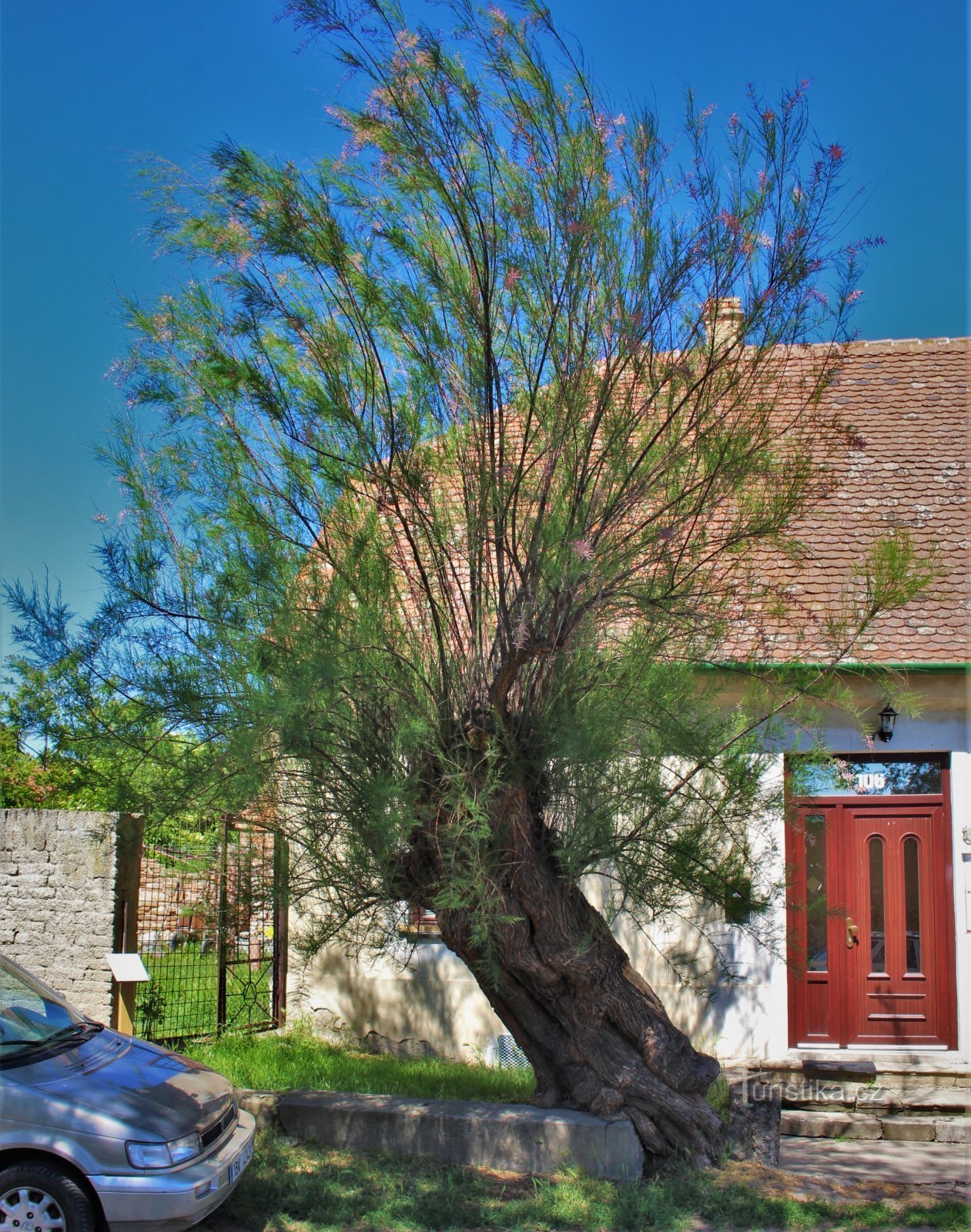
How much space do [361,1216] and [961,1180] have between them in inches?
143

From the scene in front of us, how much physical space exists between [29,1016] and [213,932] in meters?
1.77

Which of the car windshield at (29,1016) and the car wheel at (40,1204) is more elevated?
the car windshield at (29,1016)

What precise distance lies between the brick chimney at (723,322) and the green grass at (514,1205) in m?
4.31

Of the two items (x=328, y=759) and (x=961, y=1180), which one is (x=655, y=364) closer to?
(x=328, y=759)

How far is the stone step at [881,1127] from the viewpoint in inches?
295

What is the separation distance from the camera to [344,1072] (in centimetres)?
814

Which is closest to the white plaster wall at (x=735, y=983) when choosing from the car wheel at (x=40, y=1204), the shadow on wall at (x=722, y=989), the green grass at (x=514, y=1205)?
the shadow on wall at (x=722, y=989)

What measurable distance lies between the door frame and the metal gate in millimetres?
4388

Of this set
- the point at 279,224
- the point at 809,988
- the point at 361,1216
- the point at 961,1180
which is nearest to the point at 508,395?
the point at 279,224

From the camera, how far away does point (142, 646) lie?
5.41 m

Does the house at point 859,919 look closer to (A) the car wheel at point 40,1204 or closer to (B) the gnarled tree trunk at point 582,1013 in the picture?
(B) the gnarled tree trunk at point 582,1013

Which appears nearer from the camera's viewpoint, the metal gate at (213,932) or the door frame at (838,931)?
the metal gate at (213,932)

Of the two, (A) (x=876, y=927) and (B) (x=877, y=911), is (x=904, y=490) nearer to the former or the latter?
(B) (x=877, y=911)

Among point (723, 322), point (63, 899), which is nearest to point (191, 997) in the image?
point (63, 899)
